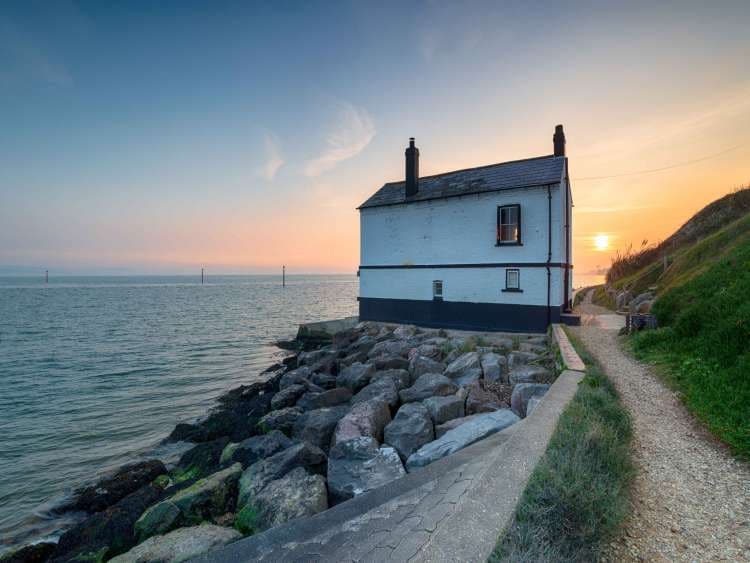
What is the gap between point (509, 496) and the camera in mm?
3334

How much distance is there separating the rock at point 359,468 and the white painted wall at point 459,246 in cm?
1216

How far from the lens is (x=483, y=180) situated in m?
17.4

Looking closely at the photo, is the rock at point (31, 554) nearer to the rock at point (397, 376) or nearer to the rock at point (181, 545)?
the rock at point (181, 545)

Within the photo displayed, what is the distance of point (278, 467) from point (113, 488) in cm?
437

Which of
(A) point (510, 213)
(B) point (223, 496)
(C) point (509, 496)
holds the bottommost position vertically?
(B) point (223, 496)

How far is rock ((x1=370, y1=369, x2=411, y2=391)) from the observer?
1038 cm

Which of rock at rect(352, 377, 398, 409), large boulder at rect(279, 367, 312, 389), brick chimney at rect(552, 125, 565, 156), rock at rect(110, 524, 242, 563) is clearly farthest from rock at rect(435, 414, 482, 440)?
brick chimney at rect(552, 125, 565, 156)

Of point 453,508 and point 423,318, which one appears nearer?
point 453,508

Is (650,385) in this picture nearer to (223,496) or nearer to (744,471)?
(744,471)

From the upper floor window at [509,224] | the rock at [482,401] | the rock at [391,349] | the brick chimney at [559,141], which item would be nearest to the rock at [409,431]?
the rock at [482,401]

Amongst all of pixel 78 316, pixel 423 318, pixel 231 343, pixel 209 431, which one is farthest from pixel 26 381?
pixel 78 316

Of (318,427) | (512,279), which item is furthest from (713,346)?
(318,427)

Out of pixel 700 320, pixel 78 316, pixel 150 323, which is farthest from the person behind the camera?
pixel 78 316

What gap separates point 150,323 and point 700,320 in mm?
39782
